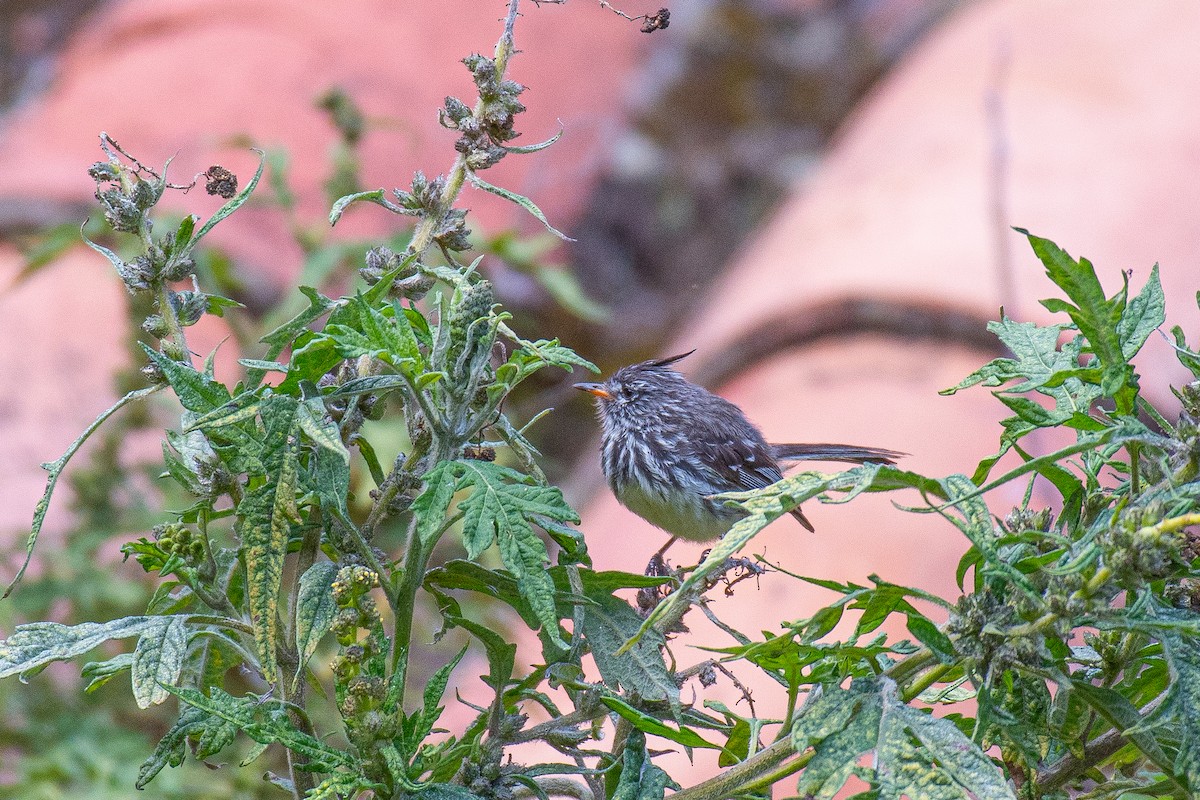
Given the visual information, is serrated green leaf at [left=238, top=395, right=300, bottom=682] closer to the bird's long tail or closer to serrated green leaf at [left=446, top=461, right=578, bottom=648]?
serrated green leaf at [left=446, top=461, right=578, bottom=648]

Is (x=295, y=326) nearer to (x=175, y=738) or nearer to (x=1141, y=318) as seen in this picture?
(x=175, y=738)

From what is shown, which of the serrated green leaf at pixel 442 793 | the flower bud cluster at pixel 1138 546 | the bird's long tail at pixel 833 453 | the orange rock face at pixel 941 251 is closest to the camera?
the flower bud cluster at pixel 1138 546

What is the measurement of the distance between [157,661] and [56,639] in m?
Result: 0.14

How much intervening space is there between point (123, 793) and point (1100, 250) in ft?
11.1

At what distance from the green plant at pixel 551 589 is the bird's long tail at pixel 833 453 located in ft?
4.65

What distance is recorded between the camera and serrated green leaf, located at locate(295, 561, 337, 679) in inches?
47.3

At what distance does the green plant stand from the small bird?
160 cm

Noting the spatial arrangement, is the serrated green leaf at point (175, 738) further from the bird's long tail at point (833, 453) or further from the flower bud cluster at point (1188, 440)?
the bird's long tail at point (833, 453)

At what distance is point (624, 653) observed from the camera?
140 cm

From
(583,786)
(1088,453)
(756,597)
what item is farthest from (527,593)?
(756,597)

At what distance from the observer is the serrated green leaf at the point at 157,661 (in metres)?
1.22

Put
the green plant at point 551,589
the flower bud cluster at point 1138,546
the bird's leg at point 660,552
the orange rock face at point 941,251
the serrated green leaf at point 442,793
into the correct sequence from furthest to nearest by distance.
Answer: the orange rock face at point 941,251, the bird's leg at point 660,552, the serrated green leaf at point 442,793, the green plant at point 551,589, the flower bud cluster at point 1138,546

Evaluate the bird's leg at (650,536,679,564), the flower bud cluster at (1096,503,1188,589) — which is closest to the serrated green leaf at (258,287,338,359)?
the flower bud cluster at (1096,503,1188,589)

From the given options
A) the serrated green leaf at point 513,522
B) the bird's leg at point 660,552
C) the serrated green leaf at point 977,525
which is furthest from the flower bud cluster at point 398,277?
the bird's leg at point 660,552
